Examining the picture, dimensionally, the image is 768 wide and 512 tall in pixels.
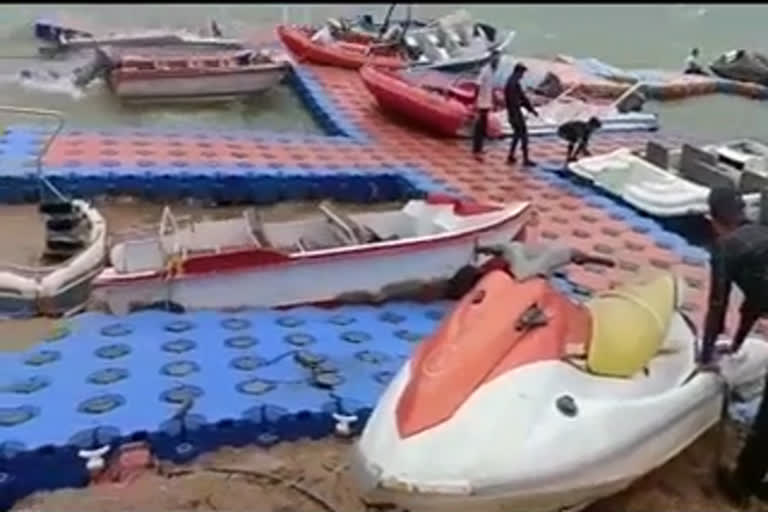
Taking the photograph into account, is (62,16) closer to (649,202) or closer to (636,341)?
(649,202)

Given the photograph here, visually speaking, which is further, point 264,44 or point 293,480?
point 264,44

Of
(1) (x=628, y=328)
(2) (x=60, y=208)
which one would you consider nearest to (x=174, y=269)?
(2) (x=60, y=208)

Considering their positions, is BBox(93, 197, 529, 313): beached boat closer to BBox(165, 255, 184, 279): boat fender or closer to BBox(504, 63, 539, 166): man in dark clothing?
BBox(165, 255, 184, 279): boat fender

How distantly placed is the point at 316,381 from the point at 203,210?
12.9 ft

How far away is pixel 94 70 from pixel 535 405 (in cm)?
1151

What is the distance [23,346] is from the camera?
19.8 ft

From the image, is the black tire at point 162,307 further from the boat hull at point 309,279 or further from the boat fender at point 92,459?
the boat fender at point 92,459

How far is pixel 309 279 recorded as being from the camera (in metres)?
6.65

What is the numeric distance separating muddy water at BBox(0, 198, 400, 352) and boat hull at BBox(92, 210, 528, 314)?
1365mm

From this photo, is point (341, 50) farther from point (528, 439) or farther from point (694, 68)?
point (528, 439)

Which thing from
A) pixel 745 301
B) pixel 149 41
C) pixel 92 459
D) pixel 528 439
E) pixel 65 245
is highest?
Answer: pixel 745 301

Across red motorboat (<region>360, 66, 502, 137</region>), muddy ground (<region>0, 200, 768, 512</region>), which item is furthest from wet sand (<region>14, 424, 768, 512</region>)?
red motorboat (<region>360, 66, 502, 137</region>)

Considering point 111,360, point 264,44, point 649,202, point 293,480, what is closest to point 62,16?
point 264,44

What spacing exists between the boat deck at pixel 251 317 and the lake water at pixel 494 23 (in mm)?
2182
